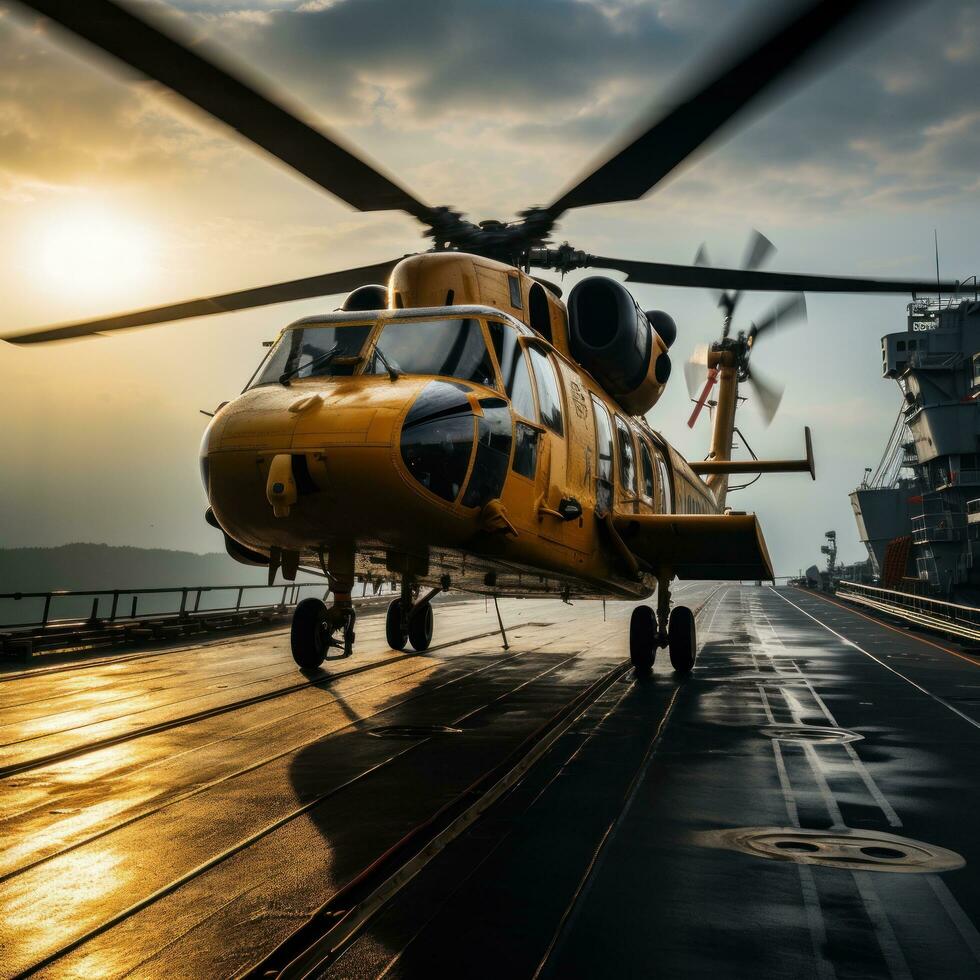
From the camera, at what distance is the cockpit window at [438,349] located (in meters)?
8.83

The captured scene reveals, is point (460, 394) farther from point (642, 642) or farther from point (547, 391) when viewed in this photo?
point (642, 642)

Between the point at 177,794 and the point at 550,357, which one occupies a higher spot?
the point at 550,357

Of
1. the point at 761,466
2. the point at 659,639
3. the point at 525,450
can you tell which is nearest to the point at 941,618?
the point at 761,466

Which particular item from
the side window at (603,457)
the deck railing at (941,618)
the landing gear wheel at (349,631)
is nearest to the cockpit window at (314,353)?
the landing gear wheel at (349,631)

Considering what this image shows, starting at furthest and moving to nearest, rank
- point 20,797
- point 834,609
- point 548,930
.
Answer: point 834,609, point 20,797, point 548,930

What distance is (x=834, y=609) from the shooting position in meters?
39.1

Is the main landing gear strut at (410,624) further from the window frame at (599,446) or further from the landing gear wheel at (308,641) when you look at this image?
the window frame at (599,446)

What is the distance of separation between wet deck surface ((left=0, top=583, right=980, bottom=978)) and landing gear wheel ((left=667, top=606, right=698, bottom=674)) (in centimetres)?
183

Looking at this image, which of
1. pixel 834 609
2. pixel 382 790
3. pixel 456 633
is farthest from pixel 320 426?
pixel 834 609

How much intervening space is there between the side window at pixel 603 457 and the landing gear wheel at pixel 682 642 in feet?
12.5

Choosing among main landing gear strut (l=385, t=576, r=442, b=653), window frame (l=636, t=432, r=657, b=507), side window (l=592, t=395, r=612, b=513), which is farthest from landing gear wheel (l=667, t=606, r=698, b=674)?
main landing gear strut (l=385, t=576, r=442, b=653)

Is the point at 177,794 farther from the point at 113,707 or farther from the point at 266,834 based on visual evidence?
the point at 113,707

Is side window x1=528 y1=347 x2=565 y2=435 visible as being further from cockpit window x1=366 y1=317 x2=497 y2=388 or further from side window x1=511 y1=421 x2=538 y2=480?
cockpit window x1=366 y1=317 x2=497 y2=388

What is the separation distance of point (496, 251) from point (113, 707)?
7.17m
